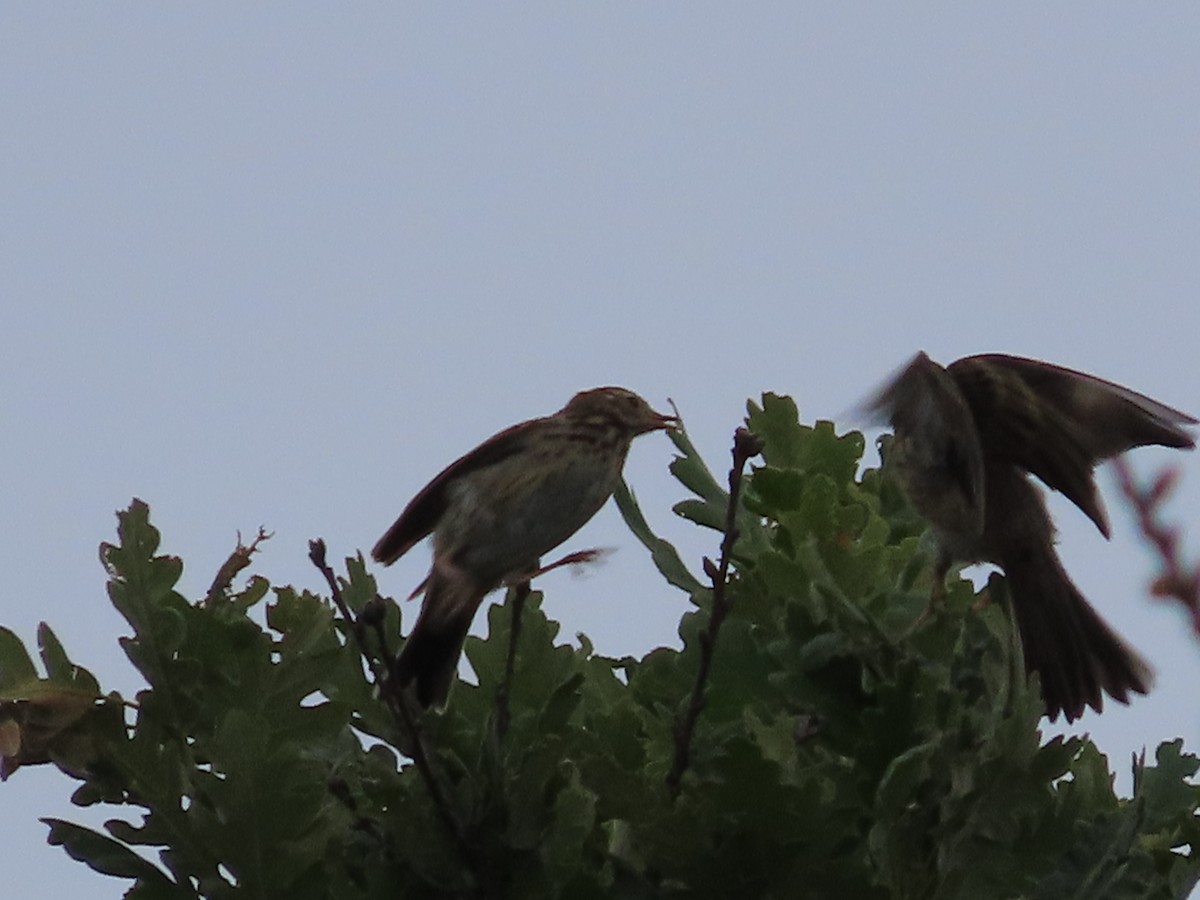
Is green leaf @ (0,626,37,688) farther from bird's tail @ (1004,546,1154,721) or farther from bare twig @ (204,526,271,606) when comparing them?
bird's tail @ (1004,546,1154,721)

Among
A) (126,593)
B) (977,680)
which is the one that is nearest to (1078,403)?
(977,680)

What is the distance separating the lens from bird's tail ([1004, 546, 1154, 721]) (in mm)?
5328

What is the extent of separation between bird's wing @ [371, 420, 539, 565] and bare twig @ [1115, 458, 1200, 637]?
3.66m

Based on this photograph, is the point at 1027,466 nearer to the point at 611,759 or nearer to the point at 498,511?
the point at 498,511

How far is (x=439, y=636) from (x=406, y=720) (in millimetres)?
1726

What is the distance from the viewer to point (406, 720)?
2.97 m

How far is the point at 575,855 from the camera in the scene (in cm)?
330

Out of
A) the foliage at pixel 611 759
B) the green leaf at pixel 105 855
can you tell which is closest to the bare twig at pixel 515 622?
the foliage at pixel 611 759

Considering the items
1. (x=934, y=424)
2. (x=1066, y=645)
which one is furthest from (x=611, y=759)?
(x=1066, y=645)

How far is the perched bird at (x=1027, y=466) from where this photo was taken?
203 inches

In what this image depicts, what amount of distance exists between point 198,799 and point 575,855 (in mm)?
751

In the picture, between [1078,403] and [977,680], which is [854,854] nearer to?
[977,680]

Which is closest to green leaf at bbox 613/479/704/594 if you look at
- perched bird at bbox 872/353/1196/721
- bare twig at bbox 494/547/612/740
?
bare twig at bbox 494/547/612/740

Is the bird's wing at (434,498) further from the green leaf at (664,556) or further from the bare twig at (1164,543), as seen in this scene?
the bare twig at (1164,543)
